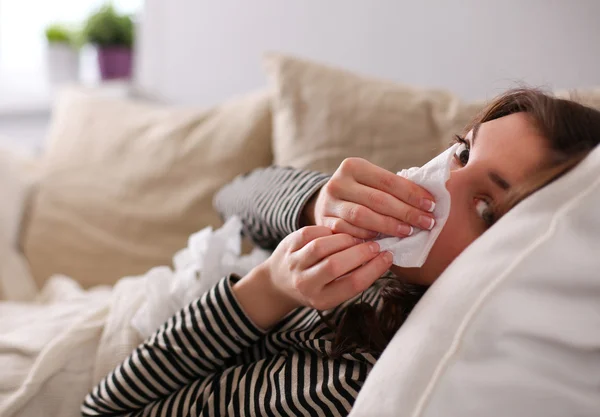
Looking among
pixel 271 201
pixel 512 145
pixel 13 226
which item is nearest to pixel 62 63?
pixel 13 226

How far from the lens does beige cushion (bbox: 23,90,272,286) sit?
1.31 m

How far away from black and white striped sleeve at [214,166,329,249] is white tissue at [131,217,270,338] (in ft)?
0.14

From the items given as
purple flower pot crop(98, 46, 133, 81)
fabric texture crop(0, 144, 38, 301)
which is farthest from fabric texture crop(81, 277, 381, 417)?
purple flower pot crop(98, 46, 133, 81)

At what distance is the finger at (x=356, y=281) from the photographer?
1.96 feet

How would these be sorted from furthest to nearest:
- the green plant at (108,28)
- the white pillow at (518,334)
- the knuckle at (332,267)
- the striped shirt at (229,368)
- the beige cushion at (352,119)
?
the green plant at (108,28)
the beige cushion at (352,119)
the striped shirt at (229,368)
the knuckle at (332,267)
the white pillow at (518,334)

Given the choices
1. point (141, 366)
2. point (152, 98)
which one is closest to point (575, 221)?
point (141, 366)

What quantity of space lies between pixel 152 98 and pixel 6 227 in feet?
2.71

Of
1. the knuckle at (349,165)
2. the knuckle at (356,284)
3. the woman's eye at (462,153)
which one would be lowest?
the knuckle at (356,284)

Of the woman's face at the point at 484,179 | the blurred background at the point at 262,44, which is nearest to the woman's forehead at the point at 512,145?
A: the woman's face at the point at 484,179

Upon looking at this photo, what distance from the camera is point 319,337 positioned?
0.74m

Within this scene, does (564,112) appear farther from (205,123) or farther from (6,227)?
(6,227)

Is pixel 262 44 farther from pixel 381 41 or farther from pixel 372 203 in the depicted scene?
pixel 372 203

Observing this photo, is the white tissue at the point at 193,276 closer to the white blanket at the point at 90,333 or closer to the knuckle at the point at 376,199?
the white blanket at the point at 90,333

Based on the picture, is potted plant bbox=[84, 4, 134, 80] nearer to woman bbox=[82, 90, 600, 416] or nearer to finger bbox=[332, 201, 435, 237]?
woman bbox=[82, 90, 600, 416]
